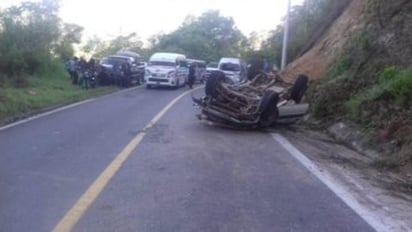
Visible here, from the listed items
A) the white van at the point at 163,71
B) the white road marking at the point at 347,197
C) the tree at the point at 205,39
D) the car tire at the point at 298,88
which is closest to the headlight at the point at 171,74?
the white van at the point at 163,71

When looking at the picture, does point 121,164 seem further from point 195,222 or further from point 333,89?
point 333,89

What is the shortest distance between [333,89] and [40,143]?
8.48 m

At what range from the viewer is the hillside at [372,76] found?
12.2 metres

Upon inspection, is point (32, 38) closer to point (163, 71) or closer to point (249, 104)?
point (163, 71)

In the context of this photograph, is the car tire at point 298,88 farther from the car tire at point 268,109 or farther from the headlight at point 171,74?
the headlight at point 171,74

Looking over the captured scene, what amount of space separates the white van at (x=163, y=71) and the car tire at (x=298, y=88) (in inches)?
802

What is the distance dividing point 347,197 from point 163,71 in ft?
94.8

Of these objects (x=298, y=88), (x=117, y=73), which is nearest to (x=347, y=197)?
(x=298, y=88)

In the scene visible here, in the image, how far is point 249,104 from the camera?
51.0 feet

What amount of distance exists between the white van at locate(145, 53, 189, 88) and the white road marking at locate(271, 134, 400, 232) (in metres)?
24.4

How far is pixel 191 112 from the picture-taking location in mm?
20344

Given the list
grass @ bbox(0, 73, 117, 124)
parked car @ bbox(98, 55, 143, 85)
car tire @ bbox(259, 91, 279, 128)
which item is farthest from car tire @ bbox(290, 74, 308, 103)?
parked car @ bbox(98, 55, 143, 85)

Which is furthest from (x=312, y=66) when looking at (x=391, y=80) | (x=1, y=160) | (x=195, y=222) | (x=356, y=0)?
(x=195, y=222)

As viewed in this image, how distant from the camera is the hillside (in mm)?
12227
